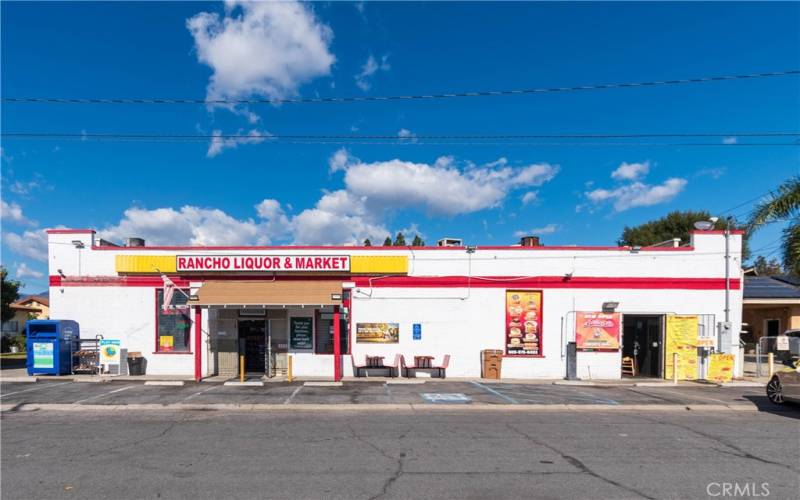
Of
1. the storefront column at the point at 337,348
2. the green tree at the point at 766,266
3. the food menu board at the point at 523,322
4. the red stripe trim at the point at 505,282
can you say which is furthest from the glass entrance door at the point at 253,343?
the green tree at the point at 766,266

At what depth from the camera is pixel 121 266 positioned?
1764 centimetres

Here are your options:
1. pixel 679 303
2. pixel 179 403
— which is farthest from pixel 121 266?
pixel 679 303

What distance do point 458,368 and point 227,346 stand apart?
8.43 meters

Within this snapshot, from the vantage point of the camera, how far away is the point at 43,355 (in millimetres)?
16594

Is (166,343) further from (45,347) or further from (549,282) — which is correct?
(549,282)

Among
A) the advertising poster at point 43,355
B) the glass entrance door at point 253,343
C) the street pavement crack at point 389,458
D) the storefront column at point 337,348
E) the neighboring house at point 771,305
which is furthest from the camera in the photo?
the neighboring house at point 771,305

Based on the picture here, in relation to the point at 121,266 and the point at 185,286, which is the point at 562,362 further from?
the point at 121,266

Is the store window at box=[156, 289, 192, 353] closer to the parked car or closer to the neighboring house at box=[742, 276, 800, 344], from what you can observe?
the parked car

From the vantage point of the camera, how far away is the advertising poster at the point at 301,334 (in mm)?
17750

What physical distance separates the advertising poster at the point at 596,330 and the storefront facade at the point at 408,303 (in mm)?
36

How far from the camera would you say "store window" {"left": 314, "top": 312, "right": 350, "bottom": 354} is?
17.7 meters

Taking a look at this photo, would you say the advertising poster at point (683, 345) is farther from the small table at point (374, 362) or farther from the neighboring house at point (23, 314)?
the neighboring house at point (23, 314)

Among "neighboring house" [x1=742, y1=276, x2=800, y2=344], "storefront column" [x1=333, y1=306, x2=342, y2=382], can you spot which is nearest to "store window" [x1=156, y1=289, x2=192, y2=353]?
"storefront column" [x1=333, y1=306, x2=342, y2=382]

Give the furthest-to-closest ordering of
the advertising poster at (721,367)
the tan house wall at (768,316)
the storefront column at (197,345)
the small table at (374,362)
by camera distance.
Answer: the tan house wall at (768,316), the small table at (374,362), the advertising poster at (721,367), the storefront column at (197,345)
